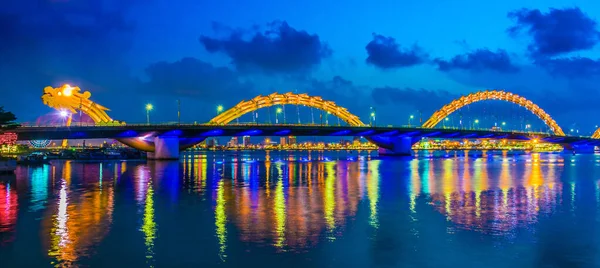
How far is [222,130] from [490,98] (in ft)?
325

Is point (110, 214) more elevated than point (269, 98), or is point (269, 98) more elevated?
point (269, 98)

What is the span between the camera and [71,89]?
98.7 m

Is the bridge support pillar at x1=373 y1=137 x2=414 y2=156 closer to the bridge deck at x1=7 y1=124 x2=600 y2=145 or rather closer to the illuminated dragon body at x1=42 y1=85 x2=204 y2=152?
the bridge deck at x1=7 y1=124 x2=600 y2=145

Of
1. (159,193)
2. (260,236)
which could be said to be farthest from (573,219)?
(159,193)

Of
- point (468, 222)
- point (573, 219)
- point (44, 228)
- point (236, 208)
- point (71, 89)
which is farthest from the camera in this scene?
point (71, 89)

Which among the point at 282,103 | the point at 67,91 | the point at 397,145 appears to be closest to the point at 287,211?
the point at 67,91

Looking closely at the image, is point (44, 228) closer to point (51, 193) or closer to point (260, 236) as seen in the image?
point (260, 236)

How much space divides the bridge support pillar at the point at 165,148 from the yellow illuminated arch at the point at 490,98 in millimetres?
77105

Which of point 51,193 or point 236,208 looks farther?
point 51,193

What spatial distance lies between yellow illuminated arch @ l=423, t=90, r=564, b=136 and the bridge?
322 millimetres

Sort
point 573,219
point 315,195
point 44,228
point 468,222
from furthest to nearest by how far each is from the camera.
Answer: point 315,195 < point 573,219 < point 468,222 < point 44,228

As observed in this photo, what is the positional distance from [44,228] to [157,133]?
68613 mm

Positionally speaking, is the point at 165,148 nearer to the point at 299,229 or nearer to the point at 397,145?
the point at 397,145

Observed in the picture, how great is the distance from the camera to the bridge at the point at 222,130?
78.7 m
